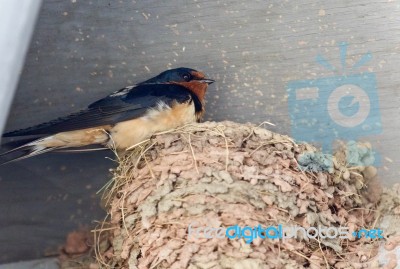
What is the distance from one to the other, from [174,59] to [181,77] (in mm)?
83

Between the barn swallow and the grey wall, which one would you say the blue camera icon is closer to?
the grey wall

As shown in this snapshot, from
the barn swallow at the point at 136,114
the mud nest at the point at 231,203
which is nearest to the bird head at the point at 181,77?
the barn swallow at the point at 136,114

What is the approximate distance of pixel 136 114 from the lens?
340 cm

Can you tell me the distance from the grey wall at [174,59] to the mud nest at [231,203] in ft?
0.70

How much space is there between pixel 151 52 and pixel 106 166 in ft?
1.78

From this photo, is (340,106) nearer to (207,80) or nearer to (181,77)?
(207,80)

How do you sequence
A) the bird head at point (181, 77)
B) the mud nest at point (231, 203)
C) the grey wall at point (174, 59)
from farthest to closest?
1. the bird head at point (181, 77)
2. the grey wall at point (174, 59)
3. the mud nest at point (231, 203)

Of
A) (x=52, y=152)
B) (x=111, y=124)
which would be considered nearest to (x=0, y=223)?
(x=52, y=152)

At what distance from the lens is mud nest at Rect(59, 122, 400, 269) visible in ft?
9.50

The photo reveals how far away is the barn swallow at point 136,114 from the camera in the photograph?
3.34 metres

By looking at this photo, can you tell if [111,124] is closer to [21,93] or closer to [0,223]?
[21,93]

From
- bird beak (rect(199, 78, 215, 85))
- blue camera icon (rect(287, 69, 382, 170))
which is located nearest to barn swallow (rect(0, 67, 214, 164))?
bird beak (rect(199, 78, 215, 85))

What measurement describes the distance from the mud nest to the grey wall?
8.4 inches

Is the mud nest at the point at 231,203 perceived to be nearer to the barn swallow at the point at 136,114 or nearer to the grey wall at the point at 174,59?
the barn swallow at the point at 136,114
